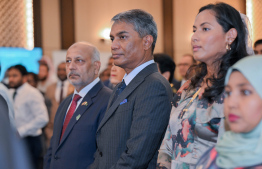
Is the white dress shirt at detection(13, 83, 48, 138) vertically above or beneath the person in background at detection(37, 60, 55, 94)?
beneath

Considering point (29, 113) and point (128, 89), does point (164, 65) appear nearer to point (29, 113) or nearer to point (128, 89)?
point (128, 89)

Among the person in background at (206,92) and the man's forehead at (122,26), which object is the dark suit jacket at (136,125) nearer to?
the person in background at (206,92)

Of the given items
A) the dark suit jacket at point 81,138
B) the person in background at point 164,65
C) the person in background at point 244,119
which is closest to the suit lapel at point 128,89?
the dark suit jacket at point 81,138

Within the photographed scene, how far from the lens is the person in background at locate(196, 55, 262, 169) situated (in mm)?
1378

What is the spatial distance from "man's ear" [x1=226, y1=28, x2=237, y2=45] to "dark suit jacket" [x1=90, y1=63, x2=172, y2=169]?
1.70 ft

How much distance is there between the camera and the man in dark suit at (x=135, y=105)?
2.27 m

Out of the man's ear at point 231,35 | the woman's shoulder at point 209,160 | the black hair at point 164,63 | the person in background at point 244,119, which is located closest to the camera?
the person in background at point 244,119

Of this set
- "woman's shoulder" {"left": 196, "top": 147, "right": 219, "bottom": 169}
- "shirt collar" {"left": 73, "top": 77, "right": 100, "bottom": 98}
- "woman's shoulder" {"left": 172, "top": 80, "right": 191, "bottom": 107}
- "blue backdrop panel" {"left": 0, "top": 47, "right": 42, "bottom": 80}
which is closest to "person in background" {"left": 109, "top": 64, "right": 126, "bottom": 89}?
"shirt collar" {"left": 73, "top": 77, "right": 100, "bottom": 98}

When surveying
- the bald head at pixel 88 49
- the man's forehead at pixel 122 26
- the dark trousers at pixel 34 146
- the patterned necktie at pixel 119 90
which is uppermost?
the man's forehead at pixel 122 26

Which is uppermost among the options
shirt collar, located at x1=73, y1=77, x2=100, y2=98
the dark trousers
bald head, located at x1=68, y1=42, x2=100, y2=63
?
bald head, located at x1=68, y1=42, x2=100, y2=63

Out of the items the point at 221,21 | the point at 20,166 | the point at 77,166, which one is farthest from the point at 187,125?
the point at 77,166

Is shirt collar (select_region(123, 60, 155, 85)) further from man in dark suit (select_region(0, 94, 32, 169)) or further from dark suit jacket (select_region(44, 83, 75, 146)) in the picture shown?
dark suit jacket (select_region(44, 83, 75, 146))

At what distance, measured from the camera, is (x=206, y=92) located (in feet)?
6.55

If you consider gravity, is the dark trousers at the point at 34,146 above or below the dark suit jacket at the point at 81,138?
below
